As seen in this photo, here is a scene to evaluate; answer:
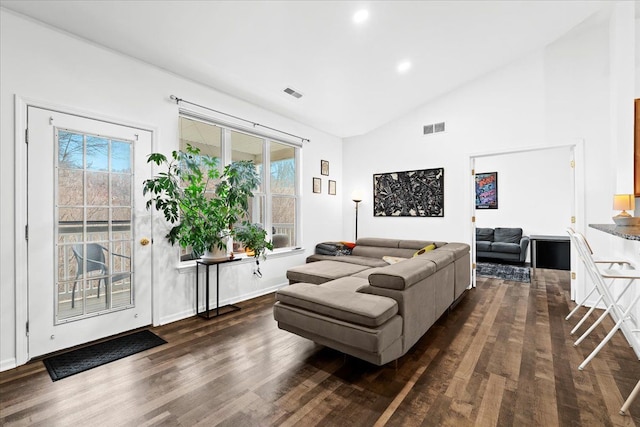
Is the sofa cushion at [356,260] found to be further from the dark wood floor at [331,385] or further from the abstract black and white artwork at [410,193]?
the dark wood floor at [331,385]

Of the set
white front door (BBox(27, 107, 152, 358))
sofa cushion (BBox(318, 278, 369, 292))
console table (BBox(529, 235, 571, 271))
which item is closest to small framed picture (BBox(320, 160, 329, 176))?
sofa cushion (BBox(318, 278, 369, 292))

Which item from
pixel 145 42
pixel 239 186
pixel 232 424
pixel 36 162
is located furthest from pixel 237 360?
pixel 145 42

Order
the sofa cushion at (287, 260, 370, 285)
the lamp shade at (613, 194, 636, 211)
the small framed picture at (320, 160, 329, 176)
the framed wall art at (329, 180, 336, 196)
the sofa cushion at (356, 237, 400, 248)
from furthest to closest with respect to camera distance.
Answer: the framed wall art at (329, 180, 336, 196) → the small framed picture at (320, 160, 329, 176) → the sofa cushion at (356, 237, 400, 248) → the sofa cushion at (287, 260, 370, 285) → the lamp shade at (613, 194, 636, 211)

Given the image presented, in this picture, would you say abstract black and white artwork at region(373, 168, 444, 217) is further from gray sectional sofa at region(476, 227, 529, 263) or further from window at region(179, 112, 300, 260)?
gray sectional sofa at region(476, 227, 529, 263)

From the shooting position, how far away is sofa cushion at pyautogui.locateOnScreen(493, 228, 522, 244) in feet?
21.4

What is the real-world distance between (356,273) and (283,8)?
9.24 ft

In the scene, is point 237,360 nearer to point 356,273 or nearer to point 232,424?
point 232,424

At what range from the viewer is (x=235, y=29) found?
2.85 m

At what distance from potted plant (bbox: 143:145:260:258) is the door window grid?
0.88 ft

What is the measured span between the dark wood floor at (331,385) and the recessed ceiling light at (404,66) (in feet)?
10.7

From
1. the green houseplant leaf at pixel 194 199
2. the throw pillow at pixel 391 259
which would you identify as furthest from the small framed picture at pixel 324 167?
the green houseplant leaf at pixel 194 199

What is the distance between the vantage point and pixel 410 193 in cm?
523

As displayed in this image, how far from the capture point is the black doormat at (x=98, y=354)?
7.41ft

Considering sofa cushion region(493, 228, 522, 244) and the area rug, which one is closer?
the area rug
